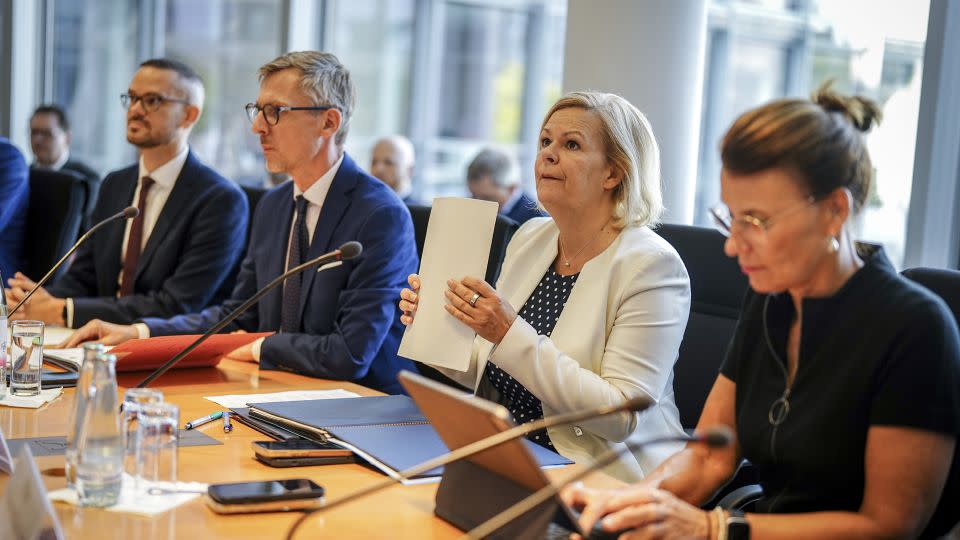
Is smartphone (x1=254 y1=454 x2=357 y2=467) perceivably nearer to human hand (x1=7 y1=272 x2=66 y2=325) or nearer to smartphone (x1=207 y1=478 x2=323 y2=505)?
smartphone (x1=207 y1=478 x2=323 y2=505)

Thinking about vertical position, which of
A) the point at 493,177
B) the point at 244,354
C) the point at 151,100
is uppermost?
the point at 151,100

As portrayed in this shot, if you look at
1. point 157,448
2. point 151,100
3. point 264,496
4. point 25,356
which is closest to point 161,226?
point 151,100

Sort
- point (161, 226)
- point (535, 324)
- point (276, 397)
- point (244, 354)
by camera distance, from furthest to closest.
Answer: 1. point (161, 226)
2. point (244, 354)
3. point (535, 324)
4. point (276, 397)

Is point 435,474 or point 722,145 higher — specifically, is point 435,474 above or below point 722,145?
below

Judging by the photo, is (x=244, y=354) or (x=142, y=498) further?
(x=244, y=354)

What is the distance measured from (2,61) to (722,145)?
7.17m

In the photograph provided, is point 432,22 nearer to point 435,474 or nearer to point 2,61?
point 2,61

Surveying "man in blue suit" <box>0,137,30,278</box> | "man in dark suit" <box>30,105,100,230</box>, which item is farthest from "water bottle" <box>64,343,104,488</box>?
"man in dark suit" <box>30,105,100,230</box>

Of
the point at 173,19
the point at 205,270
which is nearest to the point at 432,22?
the point at 173,19

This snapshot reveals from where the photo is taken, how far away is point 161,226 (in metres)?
3.37

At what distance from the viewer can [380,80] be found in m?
9.45

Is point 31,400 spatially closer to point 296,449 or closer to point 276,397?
point 276,397

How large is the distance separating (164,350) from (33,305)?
0.99 meters

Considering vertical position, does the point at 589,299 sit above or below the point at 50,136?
below
